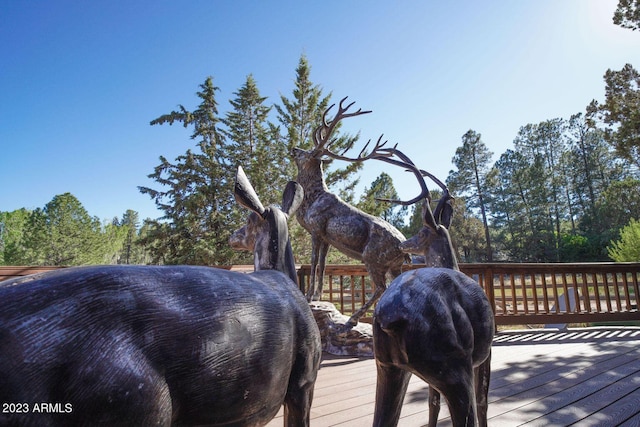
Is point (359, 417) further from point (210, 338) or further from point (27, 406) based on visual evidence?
point (27, 406)

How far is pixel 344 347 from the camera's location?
488cm

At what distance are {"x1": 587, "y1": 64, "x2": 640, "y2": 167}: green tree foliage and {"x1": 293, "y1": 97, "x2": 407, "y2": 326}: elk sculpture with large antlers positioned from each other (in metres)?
9.77

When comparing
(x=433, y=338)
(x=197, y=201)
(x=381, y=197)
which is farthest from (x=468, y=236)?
(x=433, y=338)

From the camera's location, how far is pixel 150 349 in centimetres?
93

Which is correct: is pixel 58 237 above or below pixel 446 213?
above

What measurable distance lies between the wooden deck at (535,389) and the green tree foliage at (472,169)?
28.9 meters

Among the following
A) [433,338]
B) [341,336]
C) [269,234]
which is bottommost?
[341,336]

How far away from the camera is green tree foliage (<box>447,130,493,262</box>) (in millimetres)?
32312

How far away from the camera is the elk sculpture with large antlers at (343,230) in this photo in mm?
4414

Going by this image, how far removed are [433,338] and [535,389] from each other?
8.66ft

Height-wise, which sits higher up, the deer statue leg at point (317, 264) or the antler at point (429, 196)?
the antler at point (429, 196)

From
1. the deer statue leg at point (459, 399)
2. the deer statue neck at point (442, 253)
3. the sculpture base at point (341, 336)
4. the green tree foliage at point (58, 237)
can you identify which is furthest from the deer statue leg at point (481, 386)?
the green tree foliage at point (58, 237)

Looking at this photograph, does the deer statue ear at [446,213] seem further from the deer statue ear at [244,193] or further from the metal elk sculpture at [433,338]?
the deer statue ear at [244,193]

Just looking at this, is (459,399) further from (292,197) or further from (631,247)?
(631,247)
